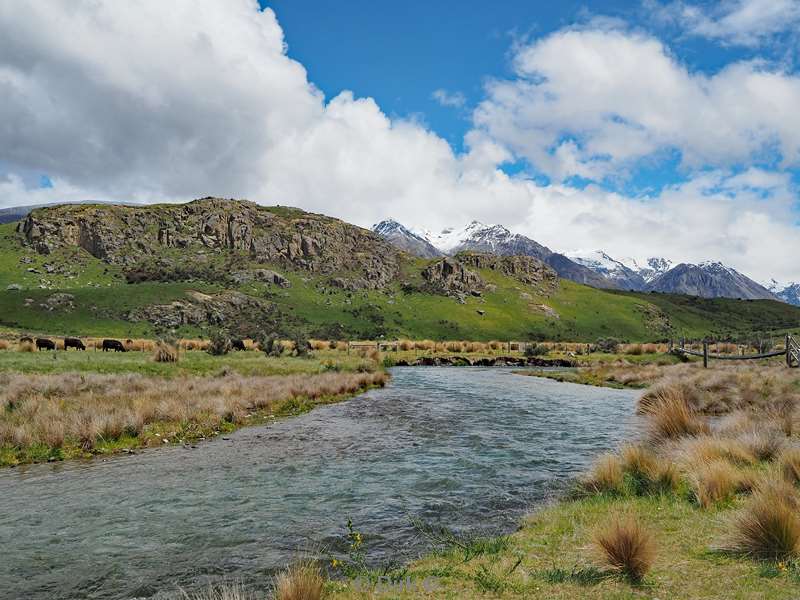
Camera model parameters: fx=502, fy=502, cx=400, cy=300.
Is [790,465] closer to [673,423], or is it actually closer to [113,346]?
[673,423]

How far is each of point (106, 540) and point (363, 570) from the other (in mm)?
5390

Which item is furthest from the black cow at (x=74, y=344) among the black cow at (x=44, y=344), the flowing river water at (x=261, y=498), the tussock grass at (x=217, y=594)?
the tussock grass at (x=217, y=594)

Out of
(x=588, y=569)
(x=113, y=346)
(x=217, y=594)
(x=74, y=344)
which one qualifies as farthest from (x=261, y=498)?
(x=113, y=346)

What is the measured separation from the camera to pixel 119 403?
21.3m

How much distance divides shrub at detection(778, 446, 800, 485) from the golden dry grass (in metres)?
18.9

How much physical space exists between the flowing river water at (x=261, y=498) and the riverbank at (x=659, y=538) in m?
1.34

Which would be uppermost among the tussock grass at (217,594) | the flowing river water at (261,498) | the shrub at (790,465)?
the shrub at (790,465)

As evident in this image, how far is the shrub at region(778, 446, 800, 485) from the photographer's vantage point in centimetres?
1054

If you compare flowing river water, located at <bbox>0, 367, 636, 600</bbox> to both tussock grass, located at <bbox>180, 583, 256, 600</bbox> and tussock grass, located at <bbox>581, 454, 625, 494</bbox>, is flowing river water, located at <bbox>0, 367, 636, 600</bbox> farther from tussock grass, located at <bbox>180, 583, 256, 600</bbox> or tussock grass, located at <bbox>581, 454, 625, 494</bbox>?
tussock grass, located at <bbox>581, 454, 625, 494</bbox>

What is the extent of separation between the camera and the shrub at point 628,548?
7270 millimetres

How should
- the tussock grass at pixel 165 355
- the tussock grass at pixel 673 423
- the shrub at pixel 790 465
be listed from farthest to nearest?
the tussock grass at pixel 165 355
the tussock grass at pixel 673 423
the shrub at pixel 790 465

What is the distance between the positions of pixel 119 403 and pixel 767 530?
22256 mm

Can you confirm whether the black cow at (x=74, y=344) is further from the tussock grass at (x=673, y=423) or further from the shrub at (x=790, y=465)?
the shrub at (x=790, y=465)

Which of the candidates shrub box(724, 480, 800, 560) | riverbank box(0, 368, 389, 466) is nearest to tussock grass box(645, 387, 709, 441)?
shrub box(724, 480, 800, 560)
